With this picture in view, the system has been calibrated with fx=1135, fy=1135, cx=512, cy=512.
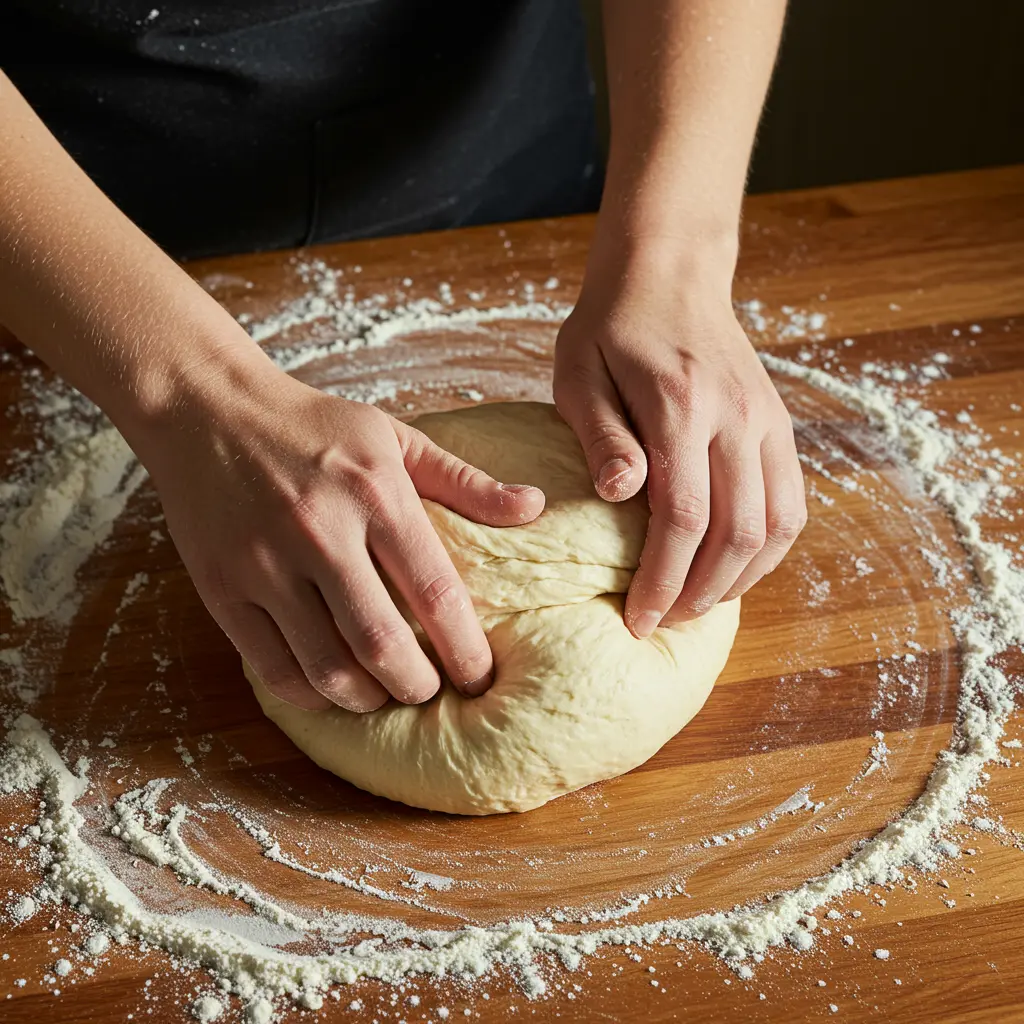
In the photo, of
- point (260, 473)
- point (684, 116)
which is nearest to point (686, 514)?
point (260, 473)

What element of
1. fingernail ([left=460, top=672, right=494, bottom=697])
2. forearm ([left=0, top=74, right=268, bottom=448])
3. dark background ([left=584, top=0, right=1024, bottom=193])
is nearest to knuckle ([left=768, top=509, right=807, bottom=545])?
fingernail ([left=460, top=672, right=494, bottom=697])

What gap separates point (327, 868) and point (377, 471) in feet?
1.39

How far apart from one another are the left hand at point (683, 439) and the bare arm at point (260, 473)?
13 centimetres

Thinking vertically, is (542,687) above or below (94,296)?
below

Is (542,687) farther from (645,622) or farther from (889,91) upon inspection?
(889,91)

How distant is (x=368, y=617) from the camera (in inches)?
42.7

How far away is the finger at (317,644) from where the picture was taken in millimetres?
1104

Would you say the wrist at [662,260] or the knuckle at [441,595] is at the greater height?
the wrist at [662,260]

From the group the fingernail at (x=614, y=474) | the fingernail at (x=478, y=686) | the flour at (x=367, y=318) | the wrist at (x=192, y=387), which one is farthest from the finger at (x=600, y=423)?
the flour at (x=367, y=318)

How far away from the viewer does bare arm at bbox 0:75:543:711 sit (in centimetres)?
109

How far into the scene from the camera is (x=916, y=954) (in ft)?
3.52

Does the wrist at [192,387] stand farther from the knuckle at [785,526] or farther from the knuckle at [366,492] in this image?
the knuckle at [785,526]

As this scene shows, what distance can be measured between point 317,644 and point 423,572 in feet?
0.42

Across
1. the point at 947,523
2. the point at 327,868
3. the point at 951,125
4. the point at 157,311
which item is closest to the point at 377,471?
the point at 157,311
